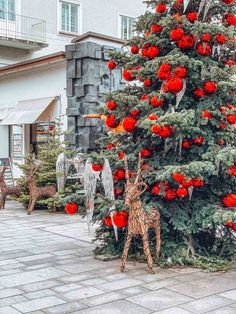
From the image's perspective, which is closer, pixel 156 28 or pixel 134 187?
pixel 134 187

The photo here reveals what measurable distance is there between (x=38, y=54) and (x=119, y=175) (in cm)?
1573

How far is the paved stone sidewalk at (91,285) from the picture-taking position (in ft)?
14.4

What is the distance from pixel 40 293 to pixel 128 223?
1.31 meters

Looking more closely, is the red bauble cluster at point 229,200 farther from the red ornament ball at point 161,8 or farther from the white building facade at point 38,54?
the white building facade at point 38,54

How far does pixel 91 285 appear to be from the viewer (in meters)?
5.06

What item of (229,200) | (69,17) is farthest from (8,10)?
(229,200)

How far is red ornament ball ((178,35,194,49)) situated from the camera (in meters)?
5.81

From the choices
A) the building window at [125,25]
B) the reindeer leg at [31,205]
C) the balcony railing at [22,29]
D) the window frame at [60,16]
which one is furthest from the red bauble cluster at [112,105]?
the building window at [125,25]

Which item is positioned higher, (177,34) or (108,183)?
(177,34)

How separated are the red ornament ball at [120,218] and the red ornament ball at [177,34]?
2115 millimetres

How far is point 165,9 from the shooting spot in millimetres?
6043

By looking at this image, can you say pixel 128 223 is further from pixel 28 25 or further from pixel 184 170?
pixel 28 25

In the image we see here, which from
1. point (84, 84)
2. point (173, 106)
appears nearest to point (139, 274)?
point (173, 106)

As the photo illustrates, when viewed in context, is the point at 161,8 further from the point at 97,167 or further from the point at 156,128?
the point at 97,167
